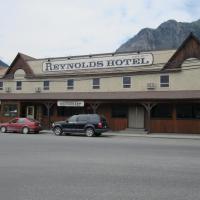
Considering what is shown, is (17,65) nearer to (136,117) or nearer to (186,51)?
(136,117)

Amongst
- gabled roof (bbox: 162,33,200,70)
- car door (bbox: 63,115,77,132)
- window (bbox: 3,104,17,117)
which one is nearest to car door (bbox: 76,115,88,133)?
car door (bbox: 63,115,77,132)

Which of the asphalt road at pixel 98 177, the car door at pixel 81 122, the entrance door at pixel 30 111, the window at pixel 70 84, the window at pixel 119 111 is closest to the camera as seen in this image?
the asphalt road at pixel 98 177

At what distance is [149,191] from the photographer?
732 centimetres

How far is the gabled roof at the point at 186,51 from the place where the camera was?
96.5ft

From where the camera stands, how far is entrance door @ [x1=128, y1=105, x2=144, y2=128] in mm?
30422

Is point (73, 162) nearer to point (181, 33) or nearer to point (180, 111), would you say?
point (180, 111)

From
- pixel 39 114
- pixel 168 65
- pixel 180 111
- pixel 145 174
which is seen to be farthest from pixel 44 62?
pixel 145 174

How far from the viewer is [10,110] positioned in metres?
35.2

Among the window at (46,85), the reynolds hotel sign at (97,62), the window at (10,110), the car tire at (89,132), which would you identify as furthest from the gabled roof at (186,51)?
the window at (10,110)

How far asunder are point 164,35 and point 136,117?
14195cm

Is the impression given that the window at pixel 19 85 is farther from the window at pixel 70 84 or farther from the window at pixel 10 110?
the window at pixel 70 84

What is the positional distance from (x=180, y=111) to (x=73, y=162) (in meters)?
19.1

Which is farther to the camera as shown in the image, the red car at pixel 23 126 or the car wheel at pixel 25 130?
the car wheel at pixel 25 130

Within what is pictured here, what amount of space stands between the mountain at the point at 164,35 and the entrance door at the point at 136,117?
125m
